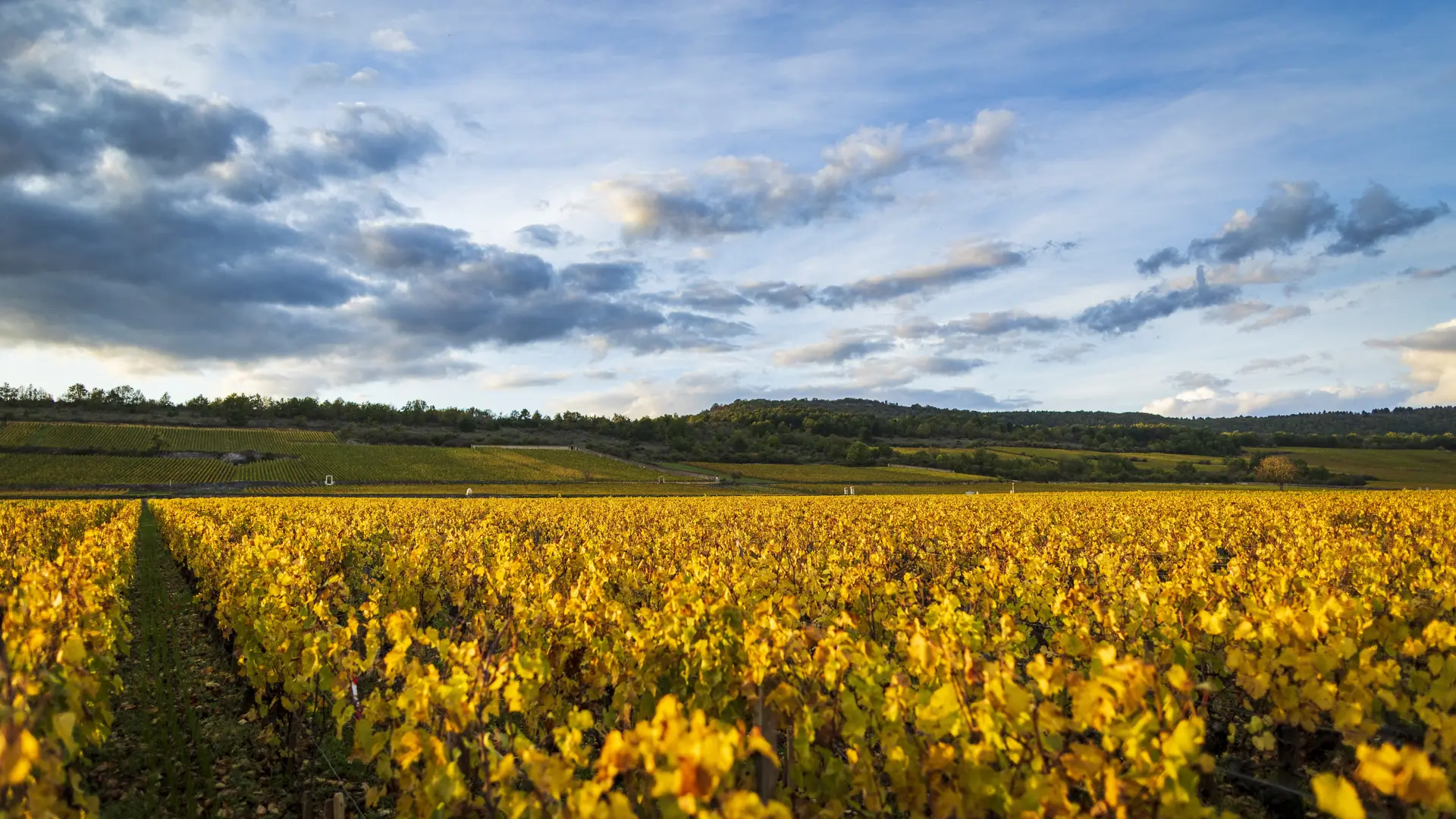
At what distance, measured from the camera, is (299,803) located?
6.27 meters

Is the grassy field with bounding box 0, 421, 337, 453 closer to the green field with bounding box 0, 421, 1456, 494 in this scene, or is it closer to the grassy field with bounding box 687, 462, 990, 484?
the green field with bounding box 0, 421, 1456, 494

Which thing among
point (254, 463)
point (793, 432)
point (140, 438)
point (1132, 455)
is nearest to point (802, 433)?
point (793, 432)

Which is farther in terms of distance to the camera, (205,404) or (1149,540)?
(205,404)

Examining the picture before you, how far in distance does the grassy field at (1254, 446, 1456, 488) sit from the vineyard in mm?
82646

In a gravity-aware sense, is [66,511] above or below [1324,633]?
below

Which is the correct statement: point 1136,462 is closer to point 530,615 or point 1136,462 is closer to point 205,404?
point 530,615

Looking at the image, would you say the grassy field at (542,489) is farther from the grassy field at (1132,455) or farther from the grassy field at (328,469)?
the grassy field at (1132,455)

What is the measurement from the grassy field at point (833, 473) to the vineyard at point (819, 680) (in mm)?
59179

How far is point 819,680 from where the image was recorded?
4391 mm

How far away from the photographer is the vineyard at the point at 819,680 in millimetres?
3047

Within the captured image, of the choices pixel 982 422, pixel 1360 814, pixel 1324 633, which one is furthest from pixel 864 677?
pixel 982 422

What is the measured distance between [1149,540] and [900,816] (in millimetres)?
12003

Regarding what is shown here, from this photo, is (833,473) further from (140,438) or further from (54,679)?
(54,679)

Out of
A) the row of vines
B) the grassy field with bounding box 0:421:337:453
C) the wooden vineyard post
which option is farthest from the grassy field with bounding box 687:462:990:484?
the wooden vineyard post
